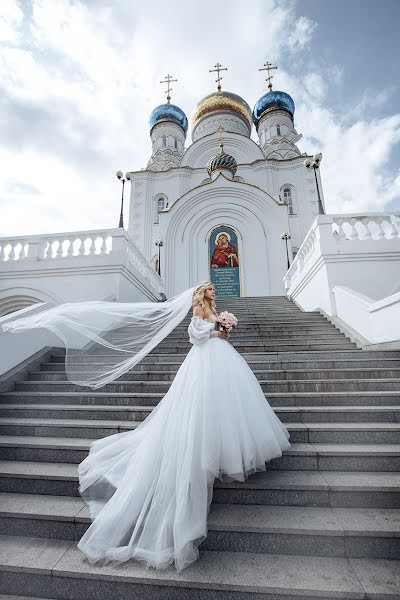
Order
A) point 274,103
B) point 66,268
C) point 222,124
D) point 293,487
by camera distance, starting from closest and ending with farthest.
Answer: point 293,487 → point 66,268 → point 222,124 → point 274,103

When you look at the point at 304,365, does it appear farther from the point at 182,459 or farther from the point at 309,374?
the point at 182,459

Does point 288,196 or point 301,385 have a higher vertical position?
point 288,196

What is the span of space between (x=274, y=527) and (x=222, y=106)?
28.8 meters

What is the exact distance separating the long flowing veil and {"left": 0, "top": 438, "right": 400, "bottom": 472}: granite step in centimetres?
58

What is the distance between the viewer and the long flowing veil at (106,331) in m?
3.77

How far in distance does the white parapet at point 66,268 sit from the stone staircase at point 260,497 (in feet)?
13.9

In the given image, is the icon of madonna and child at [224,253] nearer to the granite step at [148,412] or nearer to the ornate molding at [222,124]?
the ornate molding at [222,124]

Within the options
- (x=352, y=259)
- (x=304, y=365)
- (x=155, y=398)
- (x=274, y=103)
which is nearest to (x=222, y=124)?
(x=274, y=103)

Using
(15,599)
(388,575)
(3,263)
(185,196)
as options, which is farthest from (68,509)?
(185,196)

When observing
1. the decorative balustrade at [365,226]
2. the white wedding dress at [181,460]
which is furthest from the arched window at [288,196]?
the white wedding dress at [181,460]

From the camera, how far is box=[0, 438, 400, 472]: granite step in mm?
2799

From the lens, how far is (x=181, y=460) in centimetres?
225

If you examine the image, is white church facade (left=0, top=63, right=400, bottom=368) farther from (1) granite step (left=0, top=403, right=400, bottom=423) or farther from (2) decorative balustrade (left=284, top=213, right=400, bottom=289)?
(1) granite step (left=0, top=403, right=400, bottom=423)

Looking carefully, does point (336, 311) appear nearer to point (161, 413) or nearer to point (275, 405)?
A: point (275, 405)
